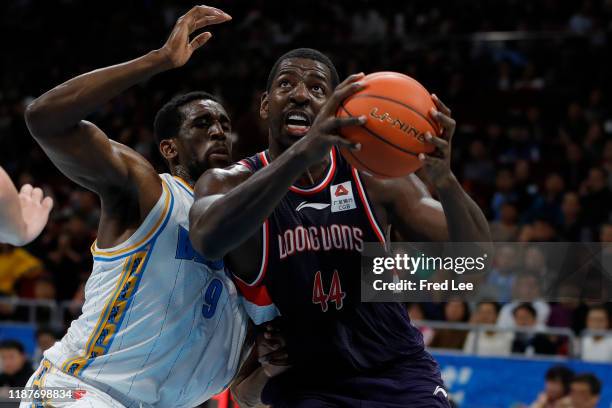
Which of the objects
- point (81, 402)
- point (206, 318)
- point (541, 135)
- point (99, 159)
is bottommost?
point (81, 402)

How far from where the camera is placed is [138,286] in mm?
3418

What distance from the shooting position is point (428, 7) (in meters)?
14.1

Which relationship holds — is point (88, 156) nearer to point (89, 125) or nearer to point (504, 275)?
point (89, 125)

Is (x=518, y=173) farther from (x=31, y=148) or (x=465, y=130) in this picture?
(x=31, y=148)

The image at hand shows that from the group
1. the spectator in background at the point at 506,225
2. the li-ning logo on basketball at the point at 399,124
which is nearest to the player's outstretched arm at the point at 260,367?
the li-ning logo on basketball at the point at 399,124

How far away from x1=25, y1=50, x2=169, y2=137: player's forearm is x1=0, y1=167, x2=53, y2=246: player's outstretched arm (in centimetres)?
25

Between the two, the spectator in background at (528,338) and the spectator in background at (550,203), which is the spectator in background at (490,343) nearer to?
the spectator in background at (528,338)

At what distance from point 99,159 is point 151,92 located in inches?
450

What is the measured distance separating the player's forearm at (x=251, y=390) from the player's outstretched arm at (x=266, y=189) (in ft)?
3.03

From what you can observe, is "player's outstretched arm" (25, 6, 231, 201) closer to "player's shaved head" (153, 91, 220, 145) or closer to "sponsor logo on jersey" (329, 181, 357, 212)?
"player's shaved head" (153, 91, 220, 145)

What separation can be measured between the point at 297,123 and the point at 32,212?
1.24 metres

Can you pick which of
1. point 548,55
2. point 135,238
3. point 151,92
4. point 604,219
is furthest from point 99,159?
point 151,92

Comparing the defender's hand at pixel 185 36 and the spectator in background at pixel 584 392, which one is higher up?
the defender's hand at pixel 185 36

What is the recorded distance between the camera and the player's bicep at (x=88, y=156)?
3.19m
